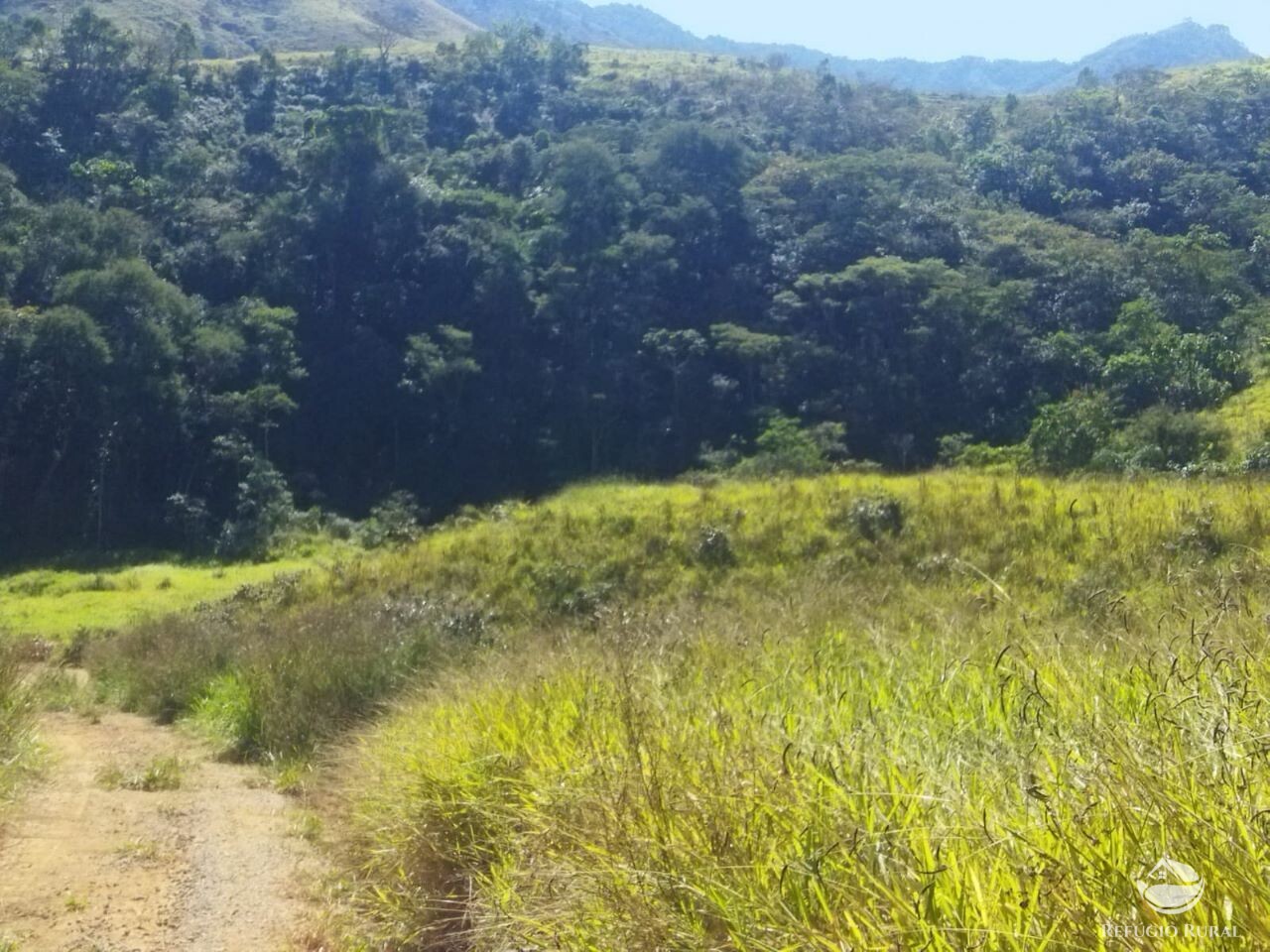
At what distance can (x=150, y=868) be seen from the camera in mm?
4984

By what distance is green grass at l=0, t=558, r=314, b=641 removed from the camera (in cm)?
1922

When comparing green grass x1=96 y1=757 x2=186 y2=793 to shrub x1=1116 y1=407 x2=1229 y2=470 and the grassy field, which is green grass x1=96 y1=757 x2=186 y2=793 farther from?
shrub x1=1116 y1=407 x2=1229 y2=470

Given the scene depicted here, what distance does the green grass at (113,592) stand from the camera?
19.2 m

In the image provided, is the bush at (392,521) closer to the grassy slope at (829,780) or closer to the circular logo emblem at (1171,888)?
the grassy slope at (829,780)

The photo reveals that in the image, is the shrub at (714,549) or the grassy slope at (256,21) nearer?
the shrub at (714,549)

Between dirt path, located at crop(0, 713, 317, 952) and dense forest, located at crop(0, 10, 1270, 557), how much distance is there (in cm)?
2284

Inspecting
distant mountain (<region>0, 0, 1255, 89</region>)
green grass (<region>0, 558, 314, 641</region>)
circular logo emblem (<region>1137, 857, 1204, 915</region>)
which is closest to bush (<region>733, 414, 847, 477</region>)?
green grass (<region>0, 558, 314, 641</region>)

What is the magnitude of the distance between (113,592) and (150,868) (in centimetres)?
2035

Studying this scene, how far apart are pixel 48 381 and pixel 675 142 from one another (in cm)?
2382

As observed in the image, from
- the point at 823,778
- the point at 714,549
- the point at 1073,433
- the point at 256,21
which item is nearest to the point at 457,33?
the point at 256,21

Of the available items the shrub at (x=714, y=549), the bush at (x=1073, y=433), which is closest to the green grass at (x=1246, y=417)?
the bush at (x=1073, y=433)

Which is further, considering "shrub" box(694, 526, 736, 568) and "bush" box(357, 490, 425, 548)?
"bush" box(357, 490, 425, 548)

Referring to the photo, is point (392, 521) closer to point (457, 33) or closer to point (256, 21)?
point (256, 21)

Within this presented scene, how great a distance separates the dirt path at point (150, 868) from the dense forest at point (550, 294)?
22844mm
